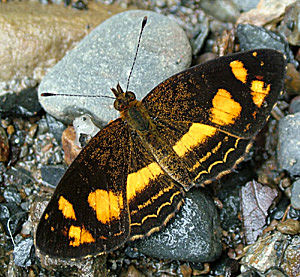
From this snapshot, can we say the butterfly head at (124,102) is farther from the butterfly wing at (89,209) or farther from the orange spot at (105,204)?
the orange spot at (105,204)

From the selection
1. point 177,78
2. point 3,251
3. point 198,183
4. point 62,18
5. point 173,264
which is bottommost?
point 3,251

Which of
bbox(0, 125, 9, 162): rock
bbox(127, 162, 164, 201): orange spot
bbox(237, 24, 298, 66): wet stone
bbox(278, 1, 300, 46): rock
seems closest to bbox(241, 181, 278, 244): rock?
bbox(127, 162, 164, 201): orange spot

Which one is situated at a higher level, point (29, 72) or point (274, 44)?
point (274, 44)

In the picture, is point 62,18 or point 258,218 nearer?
point 258,218

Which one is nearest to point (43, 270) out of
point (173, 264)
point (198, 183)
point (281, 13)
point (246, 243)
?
point (173, 264)

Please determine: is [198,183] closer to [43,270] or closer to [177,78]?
[177,78]

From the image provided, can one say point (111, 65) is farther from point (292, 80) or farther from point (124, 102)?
point (292, 80)
